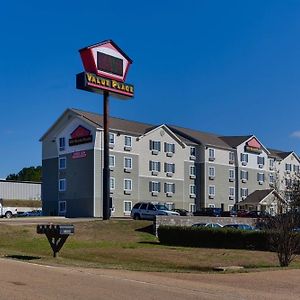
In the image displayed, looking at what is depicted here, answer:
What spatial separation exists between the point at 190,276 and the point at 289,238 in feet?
20.0

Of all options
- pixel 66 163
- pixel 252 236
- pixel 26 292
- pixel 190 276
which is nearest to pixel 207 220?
pixel 252 236

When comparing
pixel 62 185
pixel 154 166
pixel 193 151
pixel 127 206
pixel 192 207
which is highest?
pixel 193 151

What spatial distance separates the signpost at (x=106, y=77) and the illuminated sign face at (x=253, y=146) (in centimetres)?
4260

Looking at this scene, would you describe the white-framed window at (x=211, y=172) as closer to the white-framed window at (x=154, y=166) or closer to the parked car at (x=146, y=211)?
the white-framed window at (x=154, y=166)

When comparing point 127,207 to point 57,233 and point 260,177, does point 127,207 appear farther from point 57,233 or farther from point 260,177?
point 57,233

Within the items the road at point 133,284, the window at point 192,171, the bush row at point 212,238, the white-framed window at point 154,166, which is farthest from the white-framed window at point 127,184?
the road at point 133,284

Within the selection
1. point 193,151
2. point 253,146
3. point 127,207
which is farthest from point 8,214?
point 253,146

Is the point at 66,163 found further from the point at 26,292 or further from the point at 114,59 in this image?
the point at 26,292

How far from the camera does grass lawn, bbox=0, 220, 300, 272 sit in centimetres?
2118

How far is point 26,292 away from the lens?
11.1 m

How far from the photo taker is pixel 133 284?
13.0 meters

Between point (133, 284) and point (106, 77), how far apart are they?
38.1m

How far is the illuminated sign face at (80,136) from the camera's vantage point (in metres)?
68.9

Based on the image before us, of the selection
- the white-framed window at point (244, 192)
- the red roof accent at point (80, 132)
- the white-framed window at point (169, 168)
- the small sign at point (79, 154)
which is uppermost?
the red roof accent at point (80, 132)
